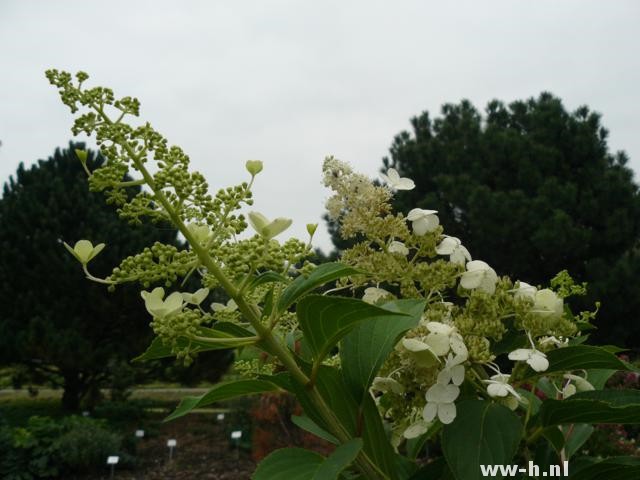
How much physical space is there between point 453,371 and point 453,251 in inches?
7.9

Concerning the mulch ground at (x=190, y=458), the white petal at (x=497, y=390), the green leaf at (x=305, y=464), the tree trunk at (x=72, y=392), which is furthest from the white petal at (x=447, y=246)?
the tree trunk at (x=72, y=392)

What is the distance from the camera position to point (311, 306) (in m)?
0.72

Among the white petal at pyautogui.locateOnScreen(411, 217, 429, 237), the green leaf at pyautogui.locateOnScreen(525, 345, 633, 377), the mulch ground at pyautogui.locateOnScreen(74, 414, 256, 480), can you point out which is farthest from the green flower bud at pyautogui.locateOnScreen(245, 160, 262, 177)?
the mulch ground at pyautogui.locateOnScreen(74, 414, 256, 480)

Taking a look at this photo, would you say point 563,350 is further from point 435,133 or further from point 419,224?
point 435,133

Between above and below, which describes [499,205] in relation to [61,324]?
above

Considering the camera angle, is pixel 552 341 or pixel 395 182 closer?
pixel 552 341

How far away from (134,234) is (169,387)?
980cm

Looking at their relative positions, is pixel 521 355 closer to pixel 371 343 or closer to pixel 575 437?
pixel 371 343

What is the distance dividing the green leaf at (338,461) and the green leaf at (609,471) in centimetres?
35

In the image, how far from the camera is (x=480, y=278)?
0.87 m

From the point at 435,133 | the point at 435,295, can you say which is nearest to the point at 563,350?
the point at 435,295

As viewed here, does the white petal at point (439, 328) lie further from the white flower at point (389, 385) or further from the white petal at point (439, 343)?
the white flower at point (389, 385)

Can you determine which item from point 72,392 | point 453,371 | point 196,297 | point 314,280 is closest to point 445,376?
point 453,371

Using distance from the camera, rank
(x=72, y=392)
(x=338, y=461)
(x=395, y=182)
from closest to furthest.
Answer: (x=338, y=461) < (x=395, y=182) < (x=72, y=392)
